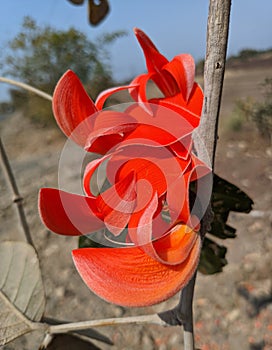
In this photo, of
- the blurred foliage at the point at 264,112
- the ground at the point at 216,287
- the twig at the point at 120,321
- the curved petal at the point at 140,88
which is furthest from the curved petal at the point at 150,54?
the blurred foliage at the point at 264,112

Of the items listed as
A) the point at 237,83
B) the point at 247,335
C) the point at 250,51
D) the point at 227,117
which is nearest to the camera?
the point at 247,335

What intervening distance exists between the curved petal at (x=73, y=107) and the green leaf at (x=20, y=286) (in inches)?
6.3

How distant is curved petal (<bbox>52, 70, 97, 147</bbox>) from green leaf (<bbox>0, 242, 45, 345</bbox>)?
0.52 ft

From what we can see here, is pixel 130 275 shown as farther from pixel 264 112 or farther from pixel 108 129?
pixel 264 112

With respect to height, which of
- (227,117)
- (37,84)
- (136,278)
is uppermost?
(136,278)

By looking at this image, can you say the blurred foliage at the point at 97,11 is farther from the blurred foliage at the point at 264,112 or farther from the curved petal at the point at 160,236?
the blurred foliage at the point at 264,112

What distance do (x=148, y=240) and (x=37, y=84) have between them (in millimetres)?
2241

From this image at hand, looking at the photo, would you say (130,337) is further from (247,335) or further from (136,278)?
(136,278)

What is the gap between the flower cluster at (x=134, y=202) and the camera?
0.16 metres

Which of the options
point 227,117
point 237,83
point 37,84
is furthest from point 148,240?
point 37,84

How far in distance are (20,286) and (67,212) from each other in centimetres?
18

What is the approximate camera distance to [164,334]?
608 mm

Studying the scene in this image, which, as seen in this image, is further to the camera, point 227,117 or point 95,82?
point 95,82

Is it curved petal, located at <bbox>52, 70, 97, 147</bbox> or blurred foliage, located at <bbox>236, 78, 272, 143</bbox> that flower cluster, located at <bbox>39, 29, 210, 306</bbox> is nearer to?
curved petal, located at <bbox>52, 70, 97, 147</bbox>
